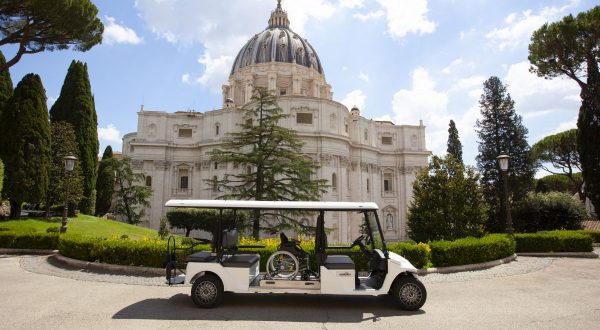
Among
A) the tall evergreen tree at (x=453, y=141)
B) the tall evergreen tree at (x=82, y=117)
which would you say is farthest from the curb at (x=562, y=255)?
the tall evergreen tree at (x=453, y=141)

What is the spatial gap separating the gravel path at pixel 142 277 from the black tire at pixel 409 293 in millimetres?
3750

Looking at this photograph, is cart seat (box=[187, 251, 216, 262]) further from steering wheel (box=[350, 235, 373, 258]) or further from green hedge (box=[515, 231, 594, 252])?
green hedge (box=[515, 231, 594, 252])

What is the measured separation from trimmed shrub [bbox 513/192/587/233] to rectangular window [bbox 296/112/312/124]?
843 inches

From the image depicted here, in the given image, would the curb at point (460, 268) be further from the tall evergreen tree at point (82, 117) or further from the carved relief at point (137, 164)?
the carved relief at point (137, 164)

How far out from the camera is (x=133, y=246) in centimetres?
1174

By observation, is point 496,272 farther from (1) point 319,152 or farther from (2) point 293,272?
(1) point 319,152

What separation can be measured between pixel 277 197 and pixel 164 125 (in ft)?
102

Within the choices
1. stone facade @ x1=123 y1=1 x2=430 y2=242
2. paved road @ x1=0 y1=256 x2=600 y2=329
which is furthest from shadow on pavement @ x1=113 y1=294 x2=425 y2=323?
stone facade @ x1=123 y1=1 x2=430 y2=242

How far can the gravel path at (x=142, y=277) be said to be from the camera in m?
10.4

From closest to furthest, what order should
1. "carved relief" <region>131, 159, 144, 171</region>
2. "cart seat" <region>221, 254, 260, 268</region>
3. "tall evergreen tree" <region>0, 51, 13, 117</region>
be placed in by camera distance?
"cart seat" <region>221, 254, 260, 268</region> < "tall evergreen tree" <region>0, 51, 13, 117</region> < "carved relief" <region>131, 159, 144, 171</region>

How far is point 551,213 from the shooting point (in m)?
25.8

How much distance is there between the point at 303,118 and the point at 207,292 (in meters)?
32.6

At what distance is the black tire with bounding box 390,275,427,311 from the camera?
23.9 ft

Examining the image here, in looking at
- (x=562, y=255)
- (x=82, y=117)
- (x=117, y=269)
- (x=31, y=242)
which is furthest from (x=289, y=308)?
(x=82, y=117)
